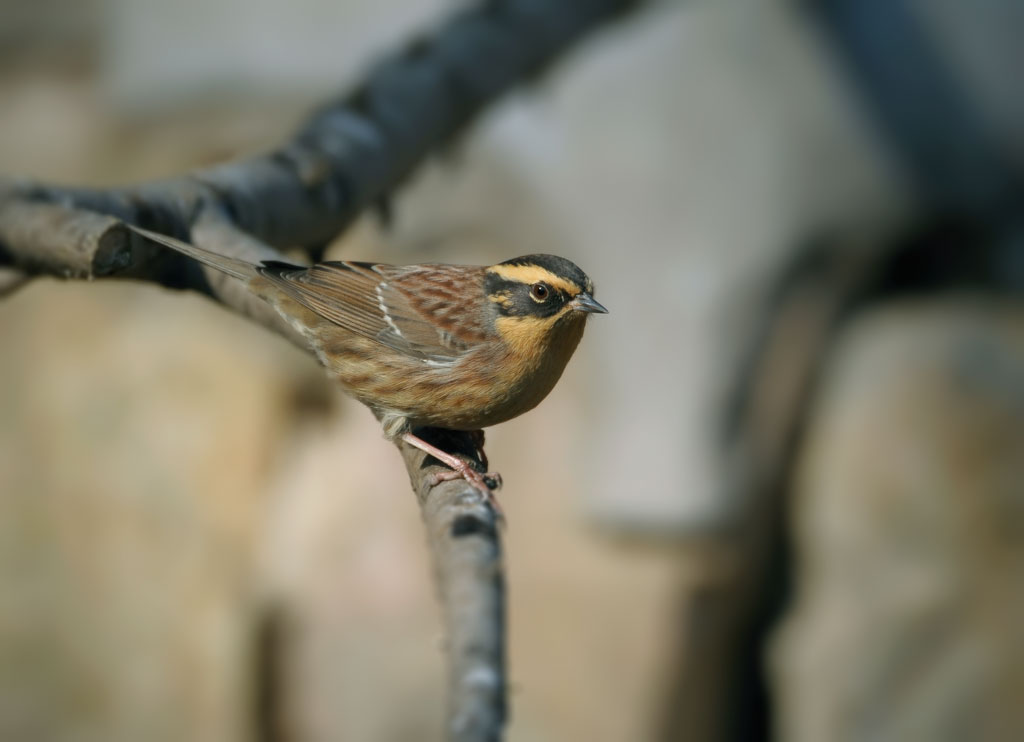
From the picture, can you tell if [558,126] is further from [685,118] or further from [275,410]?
[275,410]

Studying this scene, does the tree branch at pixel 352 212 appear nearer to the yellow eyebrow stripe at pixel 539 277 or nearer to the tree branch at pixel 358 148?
the tree branch at pixel 358 148

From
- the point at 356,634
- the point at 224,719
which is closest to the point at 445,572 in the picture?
the point at 356,634

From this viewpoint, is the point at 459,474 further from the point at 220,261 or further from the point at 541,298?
the point at 220,261

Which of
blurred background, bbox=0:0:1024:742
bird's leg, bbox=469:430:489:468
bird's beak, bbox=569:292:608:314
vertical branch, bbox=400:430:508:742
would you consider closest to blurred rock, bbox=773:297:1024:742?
blurred background, bbox=0:0:1024:742

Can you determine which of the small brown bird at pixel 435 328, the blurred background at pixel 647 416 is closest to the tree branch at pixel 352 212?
the small brown bird at pixel 435 328

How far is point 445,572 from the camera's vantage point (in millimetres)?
2461

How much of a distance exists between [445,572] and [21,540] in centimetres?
844

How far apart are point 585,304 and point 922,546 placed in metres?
4.65

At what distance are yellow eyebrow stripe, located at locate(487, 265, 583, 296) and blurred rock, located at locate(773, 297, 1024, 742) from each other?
4.51m

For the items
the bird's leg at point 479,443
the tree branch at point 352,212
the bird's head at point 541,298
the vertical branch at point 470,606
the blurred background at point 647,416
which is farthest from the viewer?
the blurred background at point 647,416

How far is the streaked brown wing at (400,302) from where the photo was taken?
13.7 ft

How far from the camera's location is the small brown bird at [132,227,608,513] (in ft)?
12.8

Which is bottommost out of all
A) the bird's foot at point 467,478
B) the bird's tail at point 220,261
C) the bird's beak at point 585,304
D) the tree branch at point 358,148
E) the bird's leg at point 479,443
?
the bird's foot at point 467,478

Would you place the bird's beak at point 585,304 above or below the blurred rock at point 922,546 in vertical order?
above
